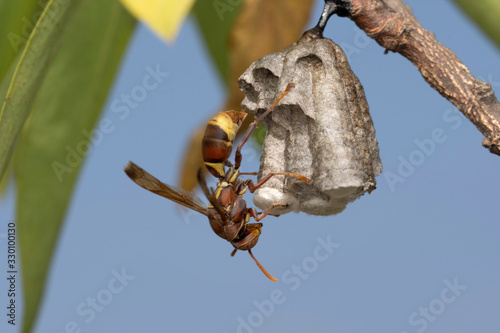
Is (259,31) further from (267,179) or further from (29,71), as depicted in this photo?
(29,71)

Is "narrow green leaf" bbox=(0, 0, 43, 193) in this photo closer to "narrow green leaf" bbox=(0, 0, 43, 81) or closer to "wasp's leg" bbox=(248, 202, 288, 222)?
"narrow green leaf" bbox=(0, 0, 43, 81)

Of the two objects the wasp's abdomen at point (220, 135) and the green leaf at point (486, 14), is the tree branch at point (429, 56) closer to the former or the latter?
the green leaf at point (486, 14)

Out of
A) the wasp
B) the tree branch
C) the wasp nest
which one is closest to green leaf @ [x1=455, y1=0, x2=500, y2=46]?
the tree branch

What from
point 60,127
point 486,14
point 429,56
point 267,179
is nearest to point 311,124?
point 267,179

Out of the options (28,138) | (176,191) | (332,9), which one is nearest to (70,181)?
(28,138)

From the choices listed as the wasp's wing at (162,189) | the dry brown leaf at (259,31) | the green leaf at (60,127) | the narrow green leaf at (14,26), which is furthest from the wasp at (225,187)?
the narrow green leaf at (14,26)

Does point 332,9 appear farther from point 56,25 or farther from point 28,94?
point 28,94
